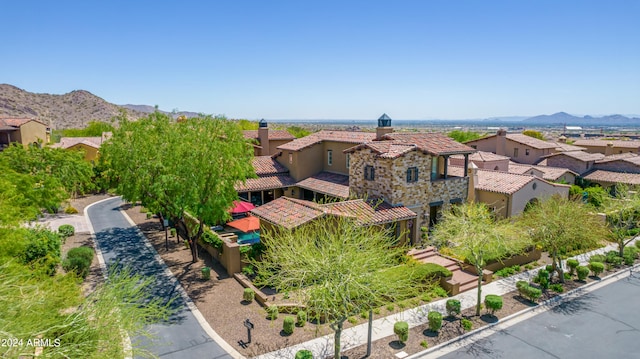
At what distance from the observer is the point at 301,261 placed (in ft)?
42.2

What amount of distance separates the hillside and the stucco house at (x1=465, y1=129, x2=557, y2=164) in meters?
93.2

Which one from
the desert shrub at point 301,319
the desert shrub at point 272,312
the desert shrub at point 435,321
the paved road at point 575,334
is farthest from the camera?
the desert shrub at point 272,312

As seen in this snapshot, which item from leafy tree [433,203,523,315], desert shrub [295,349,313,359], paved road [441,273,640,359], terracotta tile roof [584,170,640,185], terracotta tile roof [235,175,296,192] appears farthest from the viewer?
terracotta tile roof [584,170,640,185]

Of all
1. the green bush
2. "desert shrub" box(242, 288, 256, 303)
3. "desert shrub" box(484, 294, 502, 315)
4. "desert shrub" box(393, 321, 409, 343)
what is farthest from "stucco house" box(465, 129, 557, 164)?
the green bush

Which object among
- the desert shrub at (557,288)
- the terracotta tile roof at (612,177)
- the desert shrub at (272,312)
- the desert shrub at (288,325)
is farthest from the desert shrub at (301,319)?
the terracotta tile roof at (612,177)

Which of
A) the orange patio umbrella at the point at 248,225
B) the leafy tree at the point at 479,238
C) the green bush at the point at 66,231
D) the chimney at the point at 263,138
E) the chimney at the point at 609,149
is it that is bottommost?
the green bush at the point at 66,231

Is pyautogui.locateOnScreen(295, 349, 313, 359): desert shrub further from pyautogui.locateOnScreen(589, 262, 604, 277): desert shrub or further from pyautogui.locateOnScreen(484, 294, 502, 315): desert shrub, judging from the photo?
pyautogui.locateOnScreen(589, 262, 604, 277): desert shrub

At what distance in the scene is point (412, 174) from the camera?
25.7 metres

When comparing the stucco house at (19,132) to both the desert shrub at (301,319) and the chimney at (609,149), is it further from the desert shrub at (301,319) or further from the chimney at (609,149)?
the chimney at (609,149)

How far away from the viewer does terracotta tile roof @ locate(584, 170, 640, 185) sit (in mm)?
39203

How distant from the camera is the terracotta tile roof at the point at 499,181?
99.2ft

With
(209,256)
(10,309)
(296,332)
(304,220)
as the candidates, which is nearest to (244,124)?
(209,256)

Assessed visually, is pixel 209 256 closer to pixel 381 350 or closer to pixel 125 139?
pixel 125 139

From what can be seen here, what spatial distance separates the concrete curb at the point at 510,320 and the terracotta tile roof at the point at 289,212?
343 inches
